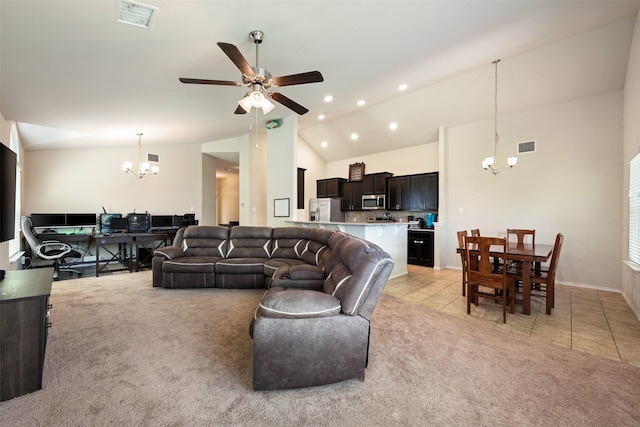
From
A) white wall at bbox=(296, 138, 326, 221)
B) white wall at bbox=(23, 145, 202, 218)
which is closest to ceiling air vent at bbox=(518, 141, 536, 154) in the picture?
white wall at bbox=(296, 138, 326, 221)

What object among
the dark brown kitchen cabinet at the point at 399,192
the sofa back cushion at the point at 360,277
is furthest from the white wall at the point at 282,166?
the sofa back cushion at the point at 360,277

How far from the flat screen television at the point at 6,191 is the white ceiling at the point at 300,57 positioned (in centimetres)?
108

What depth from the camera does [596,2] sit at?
2910 millimetres

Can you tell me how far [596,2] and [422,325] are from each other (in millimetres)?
3967

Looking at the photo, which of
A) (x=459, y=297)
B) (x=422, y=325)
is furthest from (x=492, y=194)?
(x=422, y=325)

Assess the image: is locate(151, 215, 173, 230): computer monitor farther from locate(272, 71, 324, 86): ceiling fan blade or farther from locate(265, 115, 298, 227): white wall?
locate(272, 71, 324, 86): ceiling fan blade

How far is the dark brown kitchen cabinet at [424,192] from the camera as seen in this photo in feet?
20.7

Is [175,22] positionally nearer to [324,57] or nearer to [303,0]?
[303,0]

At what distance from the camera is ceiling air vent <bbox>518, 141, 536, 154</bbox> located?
4992 millimetres

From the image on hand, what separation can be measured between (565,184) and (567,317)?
2.66m

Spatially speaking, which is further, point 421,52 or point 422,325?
point 421,52

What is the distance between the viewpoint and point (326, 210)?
7676 mm

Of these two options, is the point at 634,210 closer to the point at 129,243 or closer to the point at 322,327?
the point at 322,327

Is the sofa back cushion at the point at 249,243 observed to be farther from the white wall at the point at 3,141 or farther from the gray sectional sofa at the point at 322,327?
the white wall at the point at 3,141
